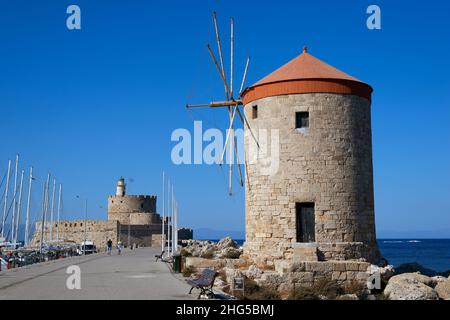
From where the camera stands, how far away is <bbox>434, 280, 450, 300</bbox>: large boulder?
46.2 feet

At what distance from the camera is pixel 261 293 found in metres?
14.4

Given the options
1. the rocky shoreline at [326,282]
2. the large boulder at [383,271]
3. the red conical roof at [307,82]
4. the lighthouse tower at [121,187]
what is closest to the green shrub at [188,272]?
the rocky shoreline at [326,282]

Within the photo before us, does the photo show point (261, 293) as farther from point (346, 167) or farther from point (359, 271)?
point (346, 167)

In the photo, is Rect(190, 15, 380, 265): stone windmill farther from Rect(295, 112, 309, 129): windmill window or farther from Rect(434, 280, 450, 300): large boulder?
Rect(434, 280, 450, 300): large boulder

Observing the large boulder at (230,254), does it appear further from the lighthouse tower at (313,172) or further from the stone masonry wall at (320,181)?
the stone masonry wall at (320,181)

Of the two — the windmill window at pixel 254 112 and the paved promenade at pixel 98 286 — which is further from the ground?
the windmill window at pixel 254 112

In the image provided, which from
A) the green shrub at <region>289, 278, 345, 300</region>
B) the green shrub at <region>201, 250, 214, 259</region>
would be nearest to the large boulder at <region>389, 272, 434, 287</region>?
the green shrub at <region>289, 278, 345, 300</region>

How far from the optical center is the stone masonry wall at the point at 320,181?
57.6 feet

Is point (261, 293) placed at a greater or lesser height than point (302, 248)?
lesser

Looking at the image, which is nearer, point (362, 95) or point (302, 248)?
point (302, 248)

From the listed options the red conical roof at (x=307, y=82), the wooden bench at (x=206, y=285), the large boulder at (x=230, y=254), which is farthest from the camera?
the large boulder at (x=230, y=254)

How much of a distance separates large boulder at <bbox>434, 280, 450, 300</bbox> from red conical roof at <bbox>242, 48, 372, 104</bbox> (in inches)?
278
